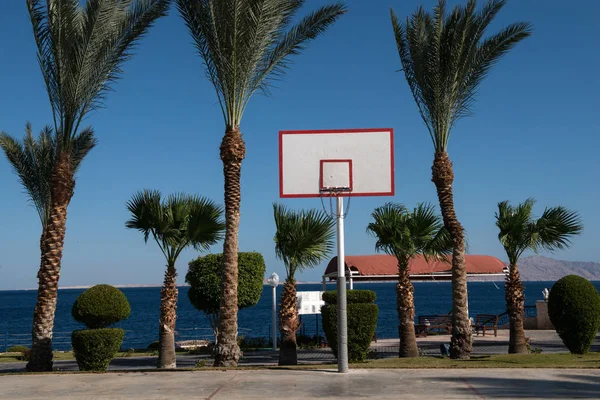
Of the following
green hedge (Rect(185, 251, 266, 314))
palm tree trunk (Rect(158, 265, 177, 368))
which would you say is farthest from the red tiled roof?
palm tree trunk (Rect(158, 265, 177, 368))

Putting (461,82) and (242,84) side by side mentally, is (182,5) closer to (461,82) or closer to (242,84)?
(242,84)

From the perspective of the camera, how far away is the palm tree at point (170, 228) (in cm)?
1961

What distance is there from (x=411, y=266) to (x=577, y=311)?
13.4 m

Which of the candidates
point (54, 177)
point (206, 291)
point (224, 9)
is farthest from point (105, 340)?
point (206, 291)

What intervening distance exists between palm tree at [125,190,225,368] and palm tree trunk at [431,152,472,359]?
684 cm

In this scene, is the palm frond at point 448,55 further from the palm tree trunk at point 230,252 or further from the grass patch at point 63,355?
the grass patch at point 63,355

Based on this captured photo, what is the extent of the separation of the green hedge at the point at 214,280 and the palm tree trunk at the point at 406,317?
14326 millimetres

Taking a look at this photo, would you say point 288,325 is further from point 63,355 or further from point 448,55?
point 63,355

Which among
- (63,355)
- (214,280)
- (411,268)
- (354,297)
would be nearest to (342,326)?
(354,297)

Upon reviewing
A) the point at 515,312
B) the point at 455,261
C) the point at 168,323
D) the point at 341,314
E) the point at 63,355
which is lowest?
the point at 63,355

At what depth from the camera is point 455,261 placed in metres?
19.6

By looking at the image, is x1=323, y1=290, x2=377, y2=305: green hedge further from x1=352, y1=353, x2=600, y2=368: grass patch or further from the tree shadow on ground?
the tree shadow on ground

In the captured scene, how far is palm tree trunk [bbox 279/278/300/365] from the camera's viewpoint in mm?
18078

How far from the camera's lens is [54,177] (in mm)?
17547
